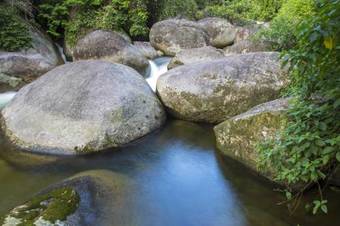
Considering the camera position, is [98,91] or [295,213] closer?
[295,213]

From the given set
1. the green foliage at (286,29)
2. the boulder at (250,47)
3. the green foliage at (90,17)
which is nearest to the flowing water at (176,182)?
the green foliage at (286,29)

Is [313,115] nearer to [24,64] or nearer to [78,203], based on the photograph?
[78,203]

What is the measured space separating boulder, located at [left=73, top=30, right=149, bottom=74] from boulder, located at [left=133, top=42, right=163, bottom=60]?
0.74 m

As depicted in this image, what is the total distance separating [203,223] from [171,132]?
3.03 meters

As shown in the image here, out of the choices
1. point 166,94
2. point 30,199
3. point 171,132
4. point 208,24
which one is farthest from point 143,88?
point 208,24

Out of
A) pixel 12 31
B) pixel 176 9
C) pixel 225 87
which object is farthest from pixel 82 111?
pixel 176 9

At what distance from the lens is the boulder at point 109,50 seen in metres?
10.1

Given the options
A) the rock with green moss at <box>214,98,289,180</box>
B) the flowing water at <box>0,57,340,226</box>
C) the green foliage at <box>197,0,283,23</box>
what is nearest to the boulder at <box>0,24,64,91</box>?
the flowing water at <box>0,57,340,226</box>

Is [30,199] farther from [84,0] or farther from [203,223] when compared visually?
[84,0]

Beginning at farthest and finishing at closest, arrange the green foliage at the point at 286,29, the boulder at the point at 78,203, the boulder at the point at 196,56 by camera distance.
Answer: the boulder at the point at 196,56, the green foliage at the point at 286,29, the boulder at the point at 78,203

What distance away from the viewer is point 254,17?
1405 centimetres

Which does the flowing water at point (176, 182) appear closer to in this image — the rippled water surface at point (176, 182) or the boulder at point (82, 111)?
the rippled water surface at point (176, 182)

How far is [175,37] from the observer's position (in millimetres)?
11914

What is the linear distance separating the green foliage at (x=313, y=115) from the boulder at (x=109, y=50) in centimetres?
682
